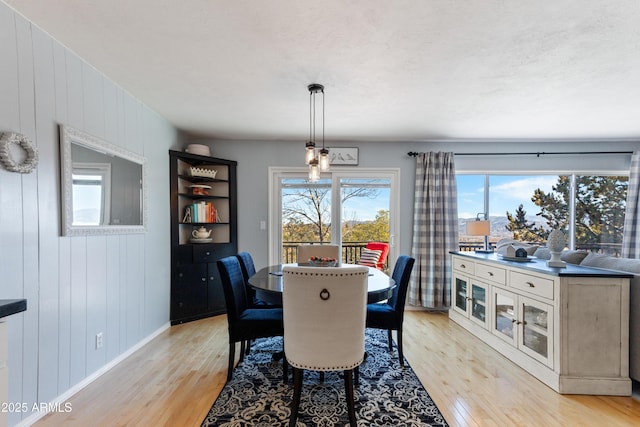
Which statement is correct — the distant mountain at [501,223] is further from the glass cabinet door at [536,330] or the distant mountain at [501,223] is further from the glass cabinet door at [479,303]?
the glass cabinet door at [536,330]

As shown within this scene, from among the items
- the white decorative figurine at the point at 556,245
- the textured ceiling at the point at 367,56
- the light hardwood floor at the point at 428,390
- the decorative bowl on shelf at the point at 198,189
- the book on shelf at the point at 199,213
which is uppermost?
the textured ceiling at the point at 367,56

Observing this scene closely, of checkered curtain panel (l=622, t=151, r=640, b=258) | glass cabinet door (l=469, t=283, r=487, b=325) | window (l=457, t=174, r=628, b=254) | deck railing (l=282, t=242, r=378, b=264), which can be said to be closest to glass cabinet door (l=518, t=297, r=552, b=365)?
glass cabinet door (l=469, t=283, r=487, b=325)

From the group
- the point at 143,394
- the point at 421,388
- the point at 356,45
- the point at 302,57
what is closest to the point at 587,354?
the point at 421,388

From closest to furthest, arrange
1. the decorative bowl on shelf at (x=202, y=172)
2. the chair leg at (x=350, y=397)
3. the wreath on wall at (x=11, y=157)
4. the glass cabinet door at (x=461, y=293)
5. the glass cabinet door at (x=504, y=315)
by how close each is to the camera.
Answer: the wreath on wall at (x=11, y=157) → the chair leg at (x=350, y=397) → the glass cabinet door at (x=504, y=315) → the glass cabinet door at (x=461, y=293) → the decorative bowl on shelf at (x=202, y=172)

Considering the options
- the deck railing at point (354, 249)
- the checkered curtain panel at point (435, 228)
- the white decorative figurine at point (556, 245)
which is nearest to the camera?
the white decorative figurine at point (556, 245)

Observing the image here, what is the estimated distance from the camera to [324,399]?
209 cm

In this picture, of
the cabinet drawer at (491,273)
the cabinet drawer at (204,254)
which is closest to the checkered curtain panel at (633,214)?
the cabinet drawer at (491,273)

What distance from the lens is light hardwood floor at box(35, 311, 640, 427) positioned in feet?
6.19

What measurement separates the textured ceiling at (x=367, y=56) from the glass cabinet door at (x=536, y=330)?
5.97 feet

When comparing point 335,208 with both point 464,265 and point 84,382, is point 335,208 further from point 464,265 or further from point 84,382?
point 84,382

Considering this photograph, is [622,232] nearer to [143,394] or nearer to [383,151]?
[383,151]

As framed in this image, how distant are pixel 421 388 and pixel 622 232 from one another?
4.22 metres

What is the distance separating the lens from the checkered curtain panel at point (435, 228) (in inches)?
163

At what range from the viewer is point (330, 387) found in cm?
224
